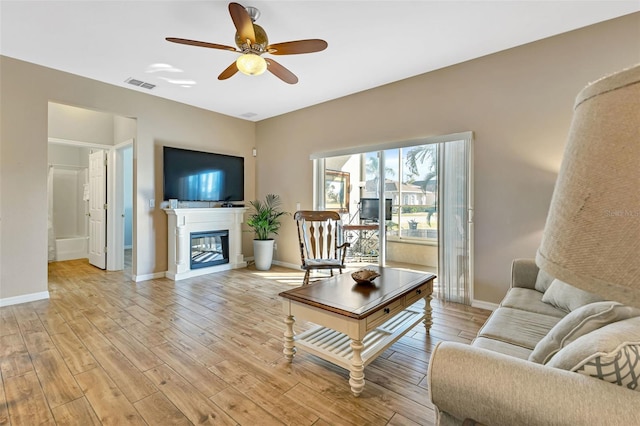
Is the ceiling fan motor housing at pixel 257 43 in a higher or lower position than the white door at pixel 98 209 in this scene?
higher

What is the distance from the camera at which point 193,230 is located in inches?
189

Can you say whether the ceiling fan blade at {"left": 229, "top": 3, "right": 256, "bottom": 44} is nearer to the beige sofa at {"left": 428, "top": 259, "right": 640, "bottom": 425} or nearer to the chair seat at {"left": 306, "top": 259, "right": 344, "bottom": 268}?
the beige sofa at {"left": 428, "top": 259, "right": 640, "bottom": 425}

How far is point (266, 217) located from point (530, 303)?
399 centimetres

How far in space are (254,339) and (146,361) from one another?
80 cm

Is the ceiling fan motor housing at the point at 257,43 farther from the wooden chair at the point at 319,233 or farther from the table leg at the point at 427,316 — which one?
the table leg at the point at 427,316

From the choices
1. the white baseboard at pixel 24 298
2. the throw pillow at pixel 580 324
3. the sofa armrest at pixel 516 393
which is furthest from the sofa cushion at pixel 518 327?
the white baseboard at pixel 24 298

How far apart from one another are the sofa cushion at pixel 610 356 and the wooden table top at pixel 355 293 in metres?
1.03

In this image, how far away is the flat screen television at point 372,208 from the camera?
430cm


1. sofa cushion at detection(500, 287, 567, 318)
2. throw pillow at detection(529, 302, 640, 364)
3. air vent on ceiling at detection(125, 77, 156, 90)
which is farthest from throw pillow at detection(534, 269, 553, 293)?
air vent on ceiling at detection(125, 77, 156, 90)

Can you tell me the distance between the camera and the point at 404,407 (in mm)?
1767

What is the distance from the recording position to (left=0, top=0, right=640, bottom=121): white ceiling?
254 cm

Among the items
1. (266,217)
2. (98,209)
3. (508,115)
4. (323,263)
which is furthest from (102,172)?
(508,115)

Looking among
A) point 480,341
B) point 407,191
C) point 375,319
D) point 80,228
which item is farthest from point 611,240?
point 80,228

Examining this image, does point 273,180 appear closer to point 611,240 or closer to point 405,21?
point 405,21
